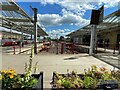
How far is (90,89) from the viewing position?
3.27 metres

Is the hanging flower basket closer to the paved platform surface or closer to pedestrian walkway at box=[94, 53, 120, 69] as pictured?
the paved platform surface

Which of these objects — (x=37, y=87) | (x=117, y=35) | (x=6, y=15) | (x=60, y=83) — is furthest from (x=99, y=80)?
(x=117, y=35)

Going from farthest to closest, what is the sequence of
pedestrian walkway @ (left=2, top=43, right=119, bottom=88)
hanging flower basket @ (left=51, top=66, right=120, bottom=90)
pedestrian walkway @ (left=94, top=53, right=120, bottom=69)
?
pedestrian walkway @ (left=94, top=53, right=120, bottom=69)
pedestrian walkway @ (left=2, top=43, right=119, bottom=88)
hanging flower basket @ (left=51, top=66, right=120, bottom=90)

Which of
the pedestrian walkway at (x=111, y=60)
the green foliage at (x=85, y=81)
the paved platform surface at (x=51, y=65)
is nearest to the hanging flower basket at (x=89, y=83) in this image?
the green foliage at (x=85, y=81)

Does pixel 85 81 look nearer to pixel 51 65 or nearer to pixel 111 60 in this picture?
pixel 51 65

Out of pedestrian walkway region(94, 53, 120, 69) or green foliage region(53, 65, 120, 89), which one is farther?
pedestrian walkway region(94, 53, 120, 69)

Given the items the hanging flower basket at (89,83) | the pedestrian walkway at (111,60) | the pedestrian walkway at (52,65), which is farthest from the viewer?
the pedestrian walkway at (111,60)

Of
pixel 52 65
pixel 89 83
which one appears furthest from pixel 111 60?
pixel 89 83

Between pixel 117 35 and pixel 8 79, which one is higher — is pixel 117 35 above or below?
above

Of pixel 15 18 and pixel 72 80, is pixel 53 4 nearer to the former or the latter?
pixel 72 80

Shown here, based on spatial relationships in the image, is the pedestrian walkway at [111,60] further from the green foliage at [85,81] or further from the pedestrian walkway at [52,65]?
the green foliage at [85,81]

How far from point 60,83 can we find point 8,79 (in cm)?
100

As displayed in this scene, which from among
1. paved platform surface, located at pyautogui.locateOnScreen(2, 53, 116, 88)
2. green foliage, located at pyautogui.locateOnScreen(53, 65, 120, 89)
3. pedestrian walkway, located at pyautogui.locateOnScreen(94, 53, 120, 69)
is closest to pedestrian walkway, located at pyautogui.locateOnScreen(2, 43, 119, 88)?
paved platform surface, located at pyautogui.locateOnScreen(2, 53, 116, 88)

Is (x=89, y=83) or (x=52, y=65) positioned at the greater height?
(x=89, y=83)
